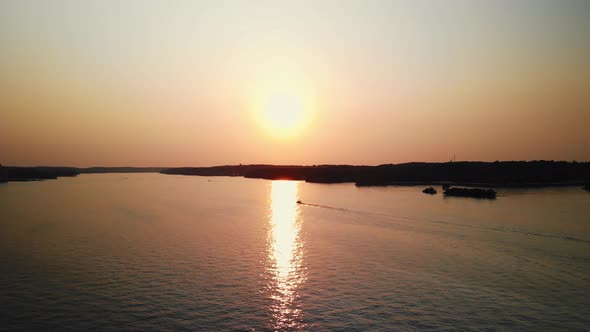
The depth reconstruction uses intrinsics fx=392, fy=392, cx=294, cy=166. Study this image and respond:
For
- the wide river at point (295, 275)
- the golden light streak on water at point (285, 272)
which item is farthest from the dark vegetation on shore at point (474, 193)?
the golden light streak on water at point (285, 272)

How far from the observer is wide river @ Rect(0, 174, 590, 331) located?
2186cm

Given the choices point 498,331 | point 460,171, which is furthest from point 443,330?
point 460,171

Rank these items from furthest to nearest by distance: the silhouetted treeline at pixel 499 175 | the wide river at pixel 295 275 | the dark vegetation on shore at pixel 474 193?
the silhouetted treeline at pixel 499 175 → the dark vegetation on shore at pixel 474 193 → the wide river at pixel 295 275

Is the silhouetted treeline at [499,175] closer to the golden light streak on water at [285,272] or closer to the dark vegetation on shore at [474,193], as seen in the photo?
the dark vegetation on shore at [474,193]

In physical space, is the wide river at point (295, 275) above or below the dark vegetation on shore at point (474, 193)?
below

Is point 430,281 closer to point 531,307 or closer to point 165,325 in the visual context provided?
point 531,307

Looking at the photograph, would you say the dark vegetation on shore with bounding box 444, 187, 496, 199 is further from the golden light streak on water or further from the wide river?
the golden light streak on water

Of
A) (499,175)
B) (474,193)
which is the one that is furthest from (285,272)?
(499,175)

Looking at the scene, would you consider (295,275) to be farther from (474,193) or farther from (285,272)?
(474,193)

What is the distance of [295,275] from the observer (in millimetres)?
30969

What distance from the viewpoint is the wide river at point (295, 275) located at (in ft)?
71.7

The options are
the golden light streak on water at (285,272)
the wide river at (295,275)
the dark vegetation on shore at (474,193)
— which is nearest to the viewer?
the wide river at (295,275)

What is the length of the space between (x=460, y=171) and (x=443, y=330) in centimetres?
18517

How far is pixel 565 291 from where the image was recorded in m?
26.9
